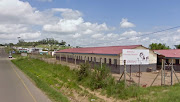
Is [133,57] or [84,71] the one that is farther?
[133,57]

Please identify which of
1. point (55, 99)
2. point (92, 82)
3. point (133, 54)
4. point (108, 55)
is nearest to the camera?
point (55, 99)

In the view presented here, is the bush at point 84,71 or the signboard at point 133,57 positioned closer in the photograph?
the bush at point 84,71

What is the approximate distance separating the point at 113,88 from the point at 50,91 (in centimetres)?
508

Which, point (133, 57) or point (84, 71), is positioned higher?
point (133, 57)

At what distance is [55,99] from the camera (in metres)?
11.1

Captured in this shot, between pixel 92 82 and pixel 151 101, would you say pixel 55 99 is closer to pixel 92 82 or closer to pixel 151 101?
pixel 92 82

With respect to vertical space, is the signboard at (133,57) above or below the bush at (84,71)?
above

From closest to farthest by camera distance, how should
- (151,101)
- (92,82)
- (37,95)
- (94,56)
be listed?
(151,101) → (37,95) → (92,82) → (94,56)

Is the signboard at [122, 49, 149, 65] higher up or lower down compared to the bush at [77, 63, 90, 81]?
higher up

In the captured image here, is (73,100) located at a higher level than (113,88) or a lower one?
lower

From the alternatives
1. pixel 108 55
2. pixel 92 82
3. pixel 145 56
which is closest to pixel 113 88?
pixel 92 82

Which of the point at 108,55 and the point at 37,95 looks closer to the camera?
the point at 37,95

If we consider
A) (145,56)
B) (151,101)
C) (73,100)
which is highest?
(145,56)

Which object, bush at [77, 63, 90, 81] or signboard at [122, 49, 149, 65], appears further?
signboard at [122, 49, 149, 65]
